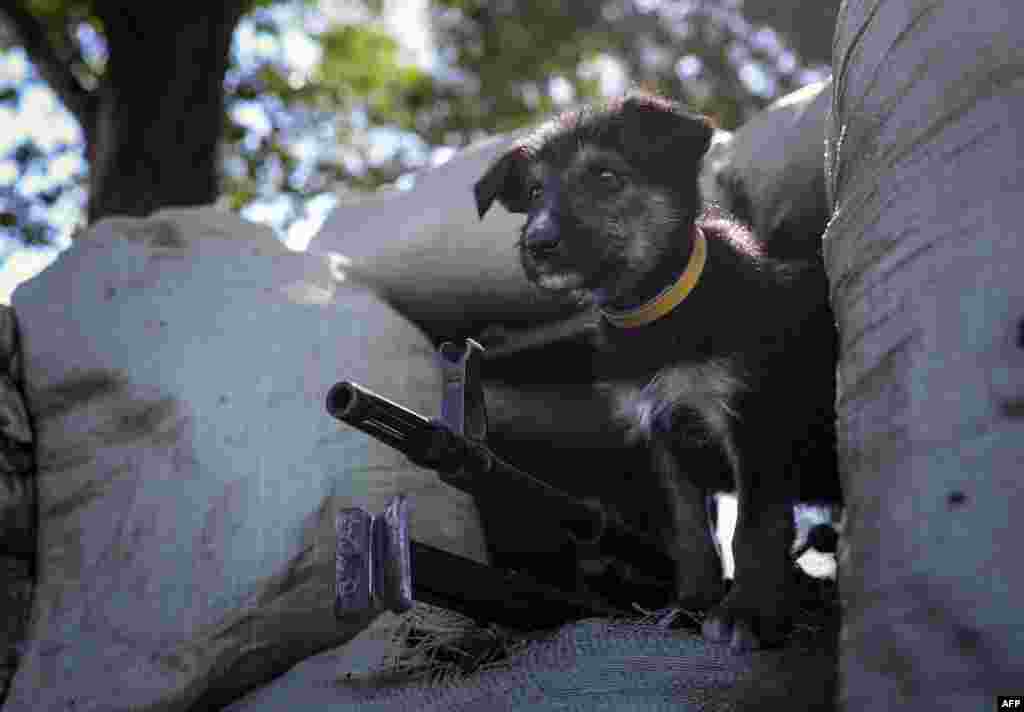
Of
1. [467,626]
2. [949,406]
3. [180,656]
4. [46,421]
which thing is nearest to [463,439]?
[467,626]

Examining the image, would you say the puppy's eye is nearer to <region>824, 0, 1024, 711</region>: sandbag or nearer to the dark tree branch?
<region>824, 0, 1024, 711</region>: sandbag

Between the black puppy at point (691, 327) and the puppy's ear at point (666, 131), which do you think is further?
the puppy's ear at point (666, 131)

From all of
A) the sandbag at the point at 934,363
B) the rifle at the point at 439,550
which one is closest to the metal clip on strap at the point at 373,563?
the rifle at the point at 439,550

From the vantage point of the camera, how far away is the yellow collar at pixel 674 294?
260cm

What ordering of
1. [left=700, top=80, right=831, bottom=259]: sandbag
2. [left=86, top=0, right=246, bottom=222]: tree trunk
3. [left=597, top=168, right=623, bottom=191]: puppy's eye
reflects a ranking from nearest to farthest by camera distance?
[left=597, top=168, right=623, bottom=191]: puppy's eye, [left=700, top=80, right=831, bottom=259]: sandbag, [left=86, top=0, right=246, bottom=222]: tree trunk

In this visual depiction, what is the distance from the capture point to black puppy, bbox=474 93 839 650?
251cm

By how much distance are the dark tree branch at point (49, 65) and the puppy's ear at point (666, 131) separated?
515 cm

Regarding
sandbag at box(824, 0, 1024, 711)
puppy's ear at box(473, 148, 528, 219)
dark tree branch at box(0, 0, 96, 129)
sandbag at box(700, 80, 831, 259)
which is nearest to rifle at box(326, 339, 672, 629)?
puppy's ear at box(473, 148, 528, 219)

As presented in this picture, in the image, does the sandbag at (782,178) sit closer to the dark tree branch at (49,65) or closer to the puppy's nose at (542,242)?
the puppy's nose at (542,242)

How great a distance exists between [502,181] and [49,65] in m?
5.38

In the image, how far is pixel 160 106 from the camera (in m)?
6.32

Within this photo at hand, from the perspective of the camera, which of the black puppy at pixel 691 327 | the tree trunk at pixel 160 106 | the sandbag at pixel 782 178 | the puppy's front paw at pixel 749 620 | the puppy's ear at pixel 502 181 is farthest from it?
the tree trunk at pixel 160 106

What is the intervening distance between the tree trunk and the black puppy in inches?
152

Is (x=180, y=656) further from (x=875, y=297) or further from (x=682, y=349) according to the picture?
(x=875, y=297)
